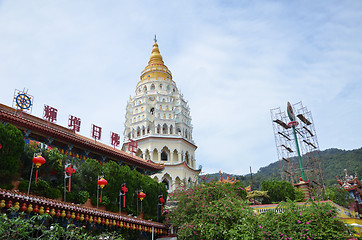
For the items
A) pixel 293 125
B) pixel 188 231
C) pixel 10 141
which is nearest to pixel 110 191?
pixel 188 231

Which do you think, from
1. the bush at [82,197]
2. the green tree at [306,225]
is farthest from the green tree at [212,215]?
the bush at [82,197]

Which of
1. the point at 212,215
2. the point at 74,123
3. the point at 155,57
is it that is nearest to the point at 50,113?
the point at 74,123

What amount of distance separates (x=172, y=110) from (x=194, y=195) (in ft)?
65.4

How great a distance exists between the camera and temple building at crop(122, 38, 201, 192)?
35369 mm

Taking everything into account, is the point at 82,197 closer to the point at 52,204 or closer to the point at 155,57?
the point at 52,204

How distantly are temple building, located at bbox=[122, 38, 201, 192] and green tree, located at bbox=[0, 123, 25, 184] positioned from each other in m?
20.8

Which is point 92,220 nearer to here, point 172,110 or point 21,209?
point 21,209

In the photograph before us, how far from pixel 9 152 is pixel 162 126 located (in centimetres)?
2500

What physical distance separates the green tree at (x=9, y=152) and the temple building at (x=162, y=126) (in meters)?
20.8

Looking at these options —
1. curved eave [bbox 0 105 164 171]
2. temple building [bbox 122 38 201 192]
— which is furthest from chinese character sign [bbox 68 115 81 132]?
temple building [bbox 122 38 201 192]

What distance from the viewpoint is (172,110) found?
38719 mm

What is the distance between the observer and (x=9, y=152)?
12.9 metres

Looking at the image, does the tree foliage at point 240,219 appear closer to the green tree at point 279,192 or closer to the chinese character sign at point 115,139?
the chinese character sign at point 115,139

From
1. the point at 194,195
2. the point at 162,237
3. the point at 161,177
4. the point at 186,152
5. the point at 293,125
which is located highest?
the point at 293,125
